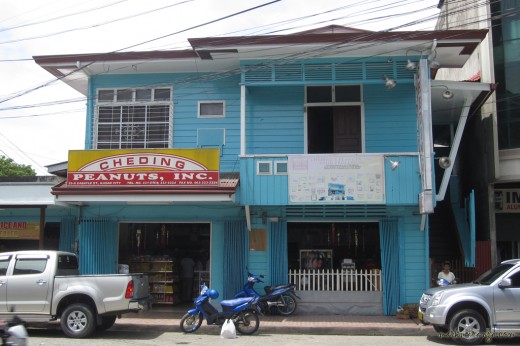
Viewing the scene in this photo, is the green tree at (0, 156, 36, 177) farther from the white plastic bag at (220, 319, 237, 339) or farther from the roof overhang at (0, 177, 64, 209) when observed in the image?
the white plastic bag at (220, 319, 237, 339)

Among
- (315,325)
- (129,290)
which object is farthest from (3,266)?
(315,325)

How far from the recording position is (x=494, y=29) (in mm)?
16359

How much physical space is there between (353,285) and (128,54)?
8556 mm

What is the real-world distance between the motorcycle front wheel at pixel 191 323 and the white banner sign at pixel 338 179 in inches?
145

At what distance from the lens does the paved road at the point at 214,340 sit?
1096 centimetres

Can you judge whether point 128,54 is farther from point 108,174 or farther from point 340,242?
point 340,242

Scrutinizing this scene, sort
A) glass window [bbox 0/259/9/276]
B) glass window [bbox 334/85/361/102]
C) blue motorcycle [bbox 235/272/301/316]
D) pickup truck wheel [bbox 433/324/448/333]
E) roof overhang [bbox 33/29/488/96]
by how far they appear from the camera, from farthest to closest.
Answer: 1. glass window [bbox 334/85/361/102]
2. blue motorcycle [bbox 235/272/301/316]
3. roof overhang [bbox 33/29/488/96]
4. glass window [bbox 0/259/9/276]
5. pickup truck wheel [bbox 433/324/448/333]

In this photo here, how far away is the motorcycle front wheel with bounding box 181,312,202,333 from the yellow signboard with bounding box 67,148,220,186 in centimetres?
316

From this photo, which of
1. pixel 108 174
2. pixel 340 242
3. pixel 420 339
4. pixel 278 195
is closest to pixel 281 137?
pixel 278 195

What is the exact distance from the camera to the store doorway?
16.2 metres

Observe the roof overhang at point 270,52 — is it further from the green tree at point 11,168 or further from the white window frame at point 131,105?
the green tree at point 11,168

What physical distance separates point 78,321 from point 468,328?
7735 mm

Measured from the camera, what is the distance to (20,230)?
16328mm

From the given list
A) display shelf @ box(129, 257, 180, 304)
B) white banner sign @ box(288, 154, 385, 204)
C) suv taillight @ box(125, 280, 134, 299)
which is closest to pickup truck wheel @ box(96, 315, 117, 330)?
suv taillight @ box(125, 280, 134, 299)
